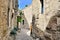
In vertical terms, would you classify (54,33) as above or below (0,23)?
below

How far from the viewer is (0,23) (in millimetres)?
5066

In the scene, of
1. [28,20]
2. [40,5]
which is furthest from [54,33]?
[28,20]

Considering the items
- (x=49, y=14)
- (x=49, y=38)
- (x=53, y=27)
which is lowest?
(x=49, y=38)

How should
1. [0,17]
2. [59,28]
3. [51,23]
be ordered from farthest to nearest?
[51,23] < [59,28] < [0,17]

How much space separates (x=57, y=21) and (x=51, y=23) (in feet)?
1.86

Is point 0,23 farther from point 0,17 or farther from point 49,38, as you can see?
point 49,38

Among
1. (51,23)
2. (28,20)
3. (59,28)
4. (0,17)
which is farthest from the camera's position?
(28,20)

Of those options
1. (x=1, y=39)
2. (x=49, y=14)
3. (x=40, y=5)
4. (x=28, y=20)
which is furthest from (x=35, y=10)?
(x=28, y=20)

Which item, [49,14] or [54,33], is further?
[49,14]

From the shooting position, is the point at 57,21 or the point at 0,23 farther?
the point at 57,21

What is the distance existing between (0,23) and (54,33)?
2620mm

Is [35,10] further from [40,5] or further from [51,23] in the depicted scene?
[51,23]

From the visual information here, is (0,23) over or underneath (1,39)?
over

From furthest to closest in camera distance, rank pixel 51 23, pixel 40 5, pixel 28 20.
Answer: pixel 28 20, pixel 40 5, pixel 51 23
